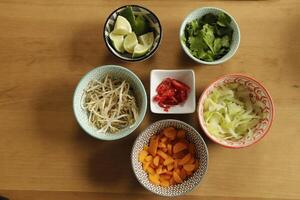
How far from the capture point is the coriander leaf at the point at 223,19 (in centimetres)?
105

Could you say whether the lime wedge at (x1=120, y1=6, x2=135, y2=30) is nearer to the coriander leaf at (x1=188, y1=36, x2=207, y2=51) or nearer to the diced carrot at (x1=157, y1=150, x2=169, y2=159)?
the coriander leaf at (x1=188, y1=36, x2=207, y2=51)

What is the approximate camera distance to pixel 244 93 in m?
1.04

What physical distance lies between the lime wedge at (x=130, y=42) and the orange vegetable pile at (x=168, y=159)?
0.21 metres

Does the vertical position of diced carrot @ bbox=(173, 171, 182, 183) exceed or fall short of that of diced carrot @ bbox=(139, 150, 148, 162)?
it falls short

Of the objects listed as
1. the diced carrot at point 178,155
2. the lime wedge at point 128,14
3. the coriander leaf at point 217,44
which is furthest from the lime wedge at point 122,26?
the diced carrot at point 178,155

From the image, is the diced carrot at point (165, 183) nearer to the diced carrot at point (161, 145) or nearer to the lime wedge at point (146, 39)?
the diced carrot at point (161, 145)

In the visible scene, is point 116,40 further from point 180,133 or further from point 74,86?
point 180,133

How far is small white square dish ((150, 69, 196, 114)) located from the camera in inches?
40.4

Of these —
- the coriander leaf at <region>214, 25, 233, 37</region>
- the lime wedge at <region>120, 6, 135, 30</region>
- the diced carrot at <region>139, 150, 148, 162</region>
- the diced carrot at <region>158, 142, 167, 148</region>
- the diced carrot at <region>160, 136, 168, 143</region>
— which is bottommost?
the diced carrot at <region>139, 150, 148, 162</region>

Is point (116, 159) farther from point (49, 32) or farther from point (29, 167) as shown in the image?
point (49, 32)

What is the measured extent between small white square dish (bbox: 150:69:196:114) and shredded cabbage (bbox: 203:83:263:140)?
0.13 feet

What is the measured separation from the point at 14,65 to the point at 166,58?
0.38 metres

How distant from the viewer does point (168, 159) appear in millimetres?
1005

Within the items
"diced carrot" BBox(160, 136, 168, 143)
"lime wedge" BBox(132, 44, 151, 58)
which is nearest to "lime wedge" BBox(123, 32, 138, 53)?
"lime wedge" BBox(132, 44, 151, 58)
